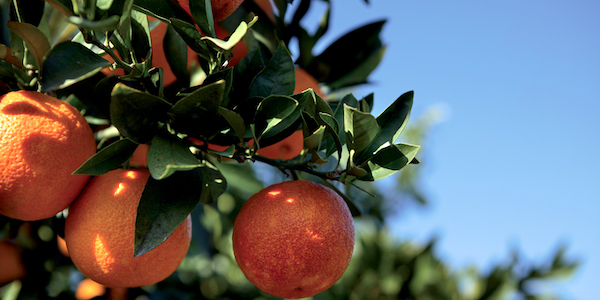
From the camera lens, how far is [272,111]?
0.72 meters

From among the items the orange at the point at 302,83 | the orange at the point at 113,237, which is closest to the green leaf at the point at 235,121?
the orange at the point at 113,237

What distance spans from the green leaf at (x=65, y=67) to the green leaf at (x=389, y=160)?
471 millimetres

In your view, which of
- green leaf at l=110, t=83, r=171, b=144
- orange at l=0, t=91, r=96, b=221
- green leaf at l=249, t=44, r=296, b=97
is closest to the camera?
green leaf at l=110, t=83, r=171, b=144

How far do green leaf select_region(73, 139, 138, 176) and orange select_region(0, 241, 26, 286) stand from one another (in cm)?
87

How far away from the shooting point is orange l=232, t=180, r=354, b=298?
29.6 inches

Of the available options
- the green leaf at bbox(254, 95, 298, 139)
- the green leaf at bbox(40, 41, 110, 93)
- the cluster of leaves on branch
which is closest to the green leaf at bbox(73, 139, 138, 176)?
the cluster of leaves on branch

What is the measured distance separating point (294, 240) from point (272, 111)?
23cm

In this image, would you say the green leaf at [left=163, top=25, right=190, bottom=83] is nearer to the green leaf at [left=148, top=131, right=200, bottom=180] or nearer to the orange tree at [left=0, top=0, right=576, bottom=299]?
the orange tree at [left=0, top=0, right=576, bottom=299]

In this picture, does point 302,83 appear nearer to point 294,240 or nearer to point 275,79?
point 275,79

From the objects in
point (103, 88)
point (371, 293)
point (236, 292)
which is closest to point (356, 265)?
point (371, 293)

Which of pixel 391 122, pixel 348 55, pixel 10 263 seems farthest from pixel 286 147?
pixel 10 263

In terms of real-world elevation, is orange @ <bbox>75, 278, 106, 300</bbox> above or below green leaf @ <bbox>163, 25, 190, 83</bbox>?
below

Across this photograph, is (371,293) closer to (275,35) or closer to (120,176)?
(275,35)

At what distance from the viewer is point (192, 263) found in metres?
2.09
